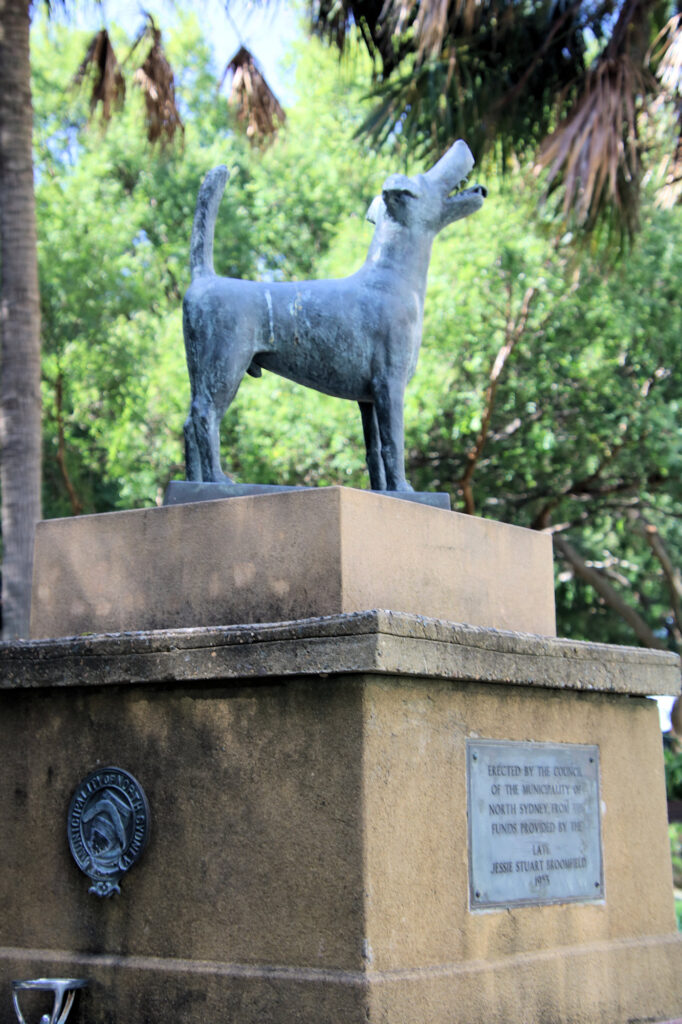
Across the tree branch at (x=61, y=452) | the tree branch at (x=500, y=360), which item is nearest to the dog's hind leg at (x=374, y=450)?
the tree branch at (x=500, y=360)

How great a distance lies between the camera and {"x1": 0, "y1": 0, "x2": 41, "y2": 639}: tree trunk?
29.9ft

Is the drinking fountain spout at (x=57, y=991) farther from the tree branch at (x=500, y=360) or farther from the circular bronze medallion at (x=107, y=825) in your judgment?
the tree branch at (x=500, y=360)

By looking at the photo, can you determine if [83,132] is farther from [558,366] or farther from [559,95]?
[559,95]

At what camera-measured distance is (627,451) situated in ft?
50.5

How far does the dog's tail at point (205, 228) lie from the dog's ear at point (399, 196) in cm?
71

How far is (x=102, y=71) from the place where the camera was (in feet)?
36.1

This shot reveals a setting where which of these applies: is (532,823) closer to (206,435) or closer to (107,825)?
(107,825)

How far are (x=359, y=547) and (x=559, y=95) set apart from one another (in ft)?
27.1

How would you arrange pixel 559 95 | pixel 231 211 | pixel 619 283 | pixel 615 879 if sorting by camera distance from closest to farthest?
pixel 615 879 < pixel 559 95 < pixel 619 283 < pixel 231 211

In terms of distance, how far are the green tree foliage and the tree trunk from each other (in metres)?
2.34

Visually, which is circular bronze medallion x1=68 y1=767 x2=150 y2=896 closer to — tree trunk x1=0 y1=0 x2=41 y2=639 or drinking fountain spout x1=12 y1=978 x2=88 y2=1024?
drinking fountain spout x1=12 y1=978 x2=88 y2=1024

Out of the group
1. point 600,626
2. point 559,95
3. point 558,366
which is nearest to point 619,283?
point 558,366

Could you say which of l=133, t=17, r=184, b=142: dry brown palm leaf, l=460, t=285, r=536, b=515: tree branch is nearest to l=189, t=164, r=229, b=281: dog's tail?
l=133, t=17, r=184, b=142: dry brown palm leaf

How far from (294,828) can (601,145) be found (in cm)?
727
